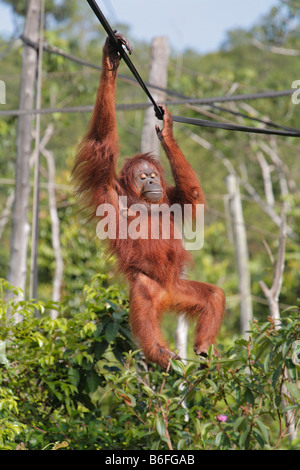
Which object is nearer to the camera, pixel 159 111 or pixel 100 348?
pixel 159 111

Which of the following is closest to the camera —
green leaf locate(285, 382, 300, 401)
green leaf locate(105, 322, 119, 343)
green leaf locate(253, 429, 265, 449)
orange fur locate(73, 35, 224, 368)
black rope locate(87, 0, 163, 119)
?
black rope locate(87, 0, 163, 119)

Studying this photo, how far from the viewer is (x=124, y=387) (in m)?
3.60

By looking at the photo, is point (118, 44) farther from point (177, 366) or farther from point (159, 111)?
point (177, 366)

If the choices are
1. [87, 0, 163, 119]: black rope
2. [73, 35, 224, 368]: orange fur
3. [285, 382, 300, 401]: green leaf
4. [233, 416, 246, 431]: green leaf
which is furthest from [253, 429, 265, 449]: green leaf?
[87, 0, 163, 119]: black rope

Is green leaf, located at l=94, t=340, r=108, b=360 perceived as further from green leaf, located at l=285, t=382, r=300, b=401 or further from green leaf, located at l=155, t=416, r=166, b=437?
green leaf, located at l=285, t=382, r=300, b=401

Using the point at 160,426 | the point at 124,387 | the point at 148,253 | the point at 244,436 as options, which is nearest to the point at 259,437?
the point at 244,436

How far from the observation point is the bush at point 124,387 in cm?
315

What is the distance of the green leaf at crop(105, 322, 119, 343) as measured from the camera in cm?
386

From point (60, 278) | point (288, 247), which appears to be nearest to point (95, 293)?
point (60, 278)

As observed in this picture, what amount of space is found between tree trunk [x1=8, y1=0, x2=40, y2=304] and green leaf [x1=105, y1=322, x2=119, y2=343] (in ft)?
6.85

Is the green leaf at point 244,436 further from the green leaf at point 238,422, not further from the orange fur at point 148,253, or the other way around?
the orange fur at point 148,253

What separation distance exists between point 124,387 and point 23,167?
121 inches
